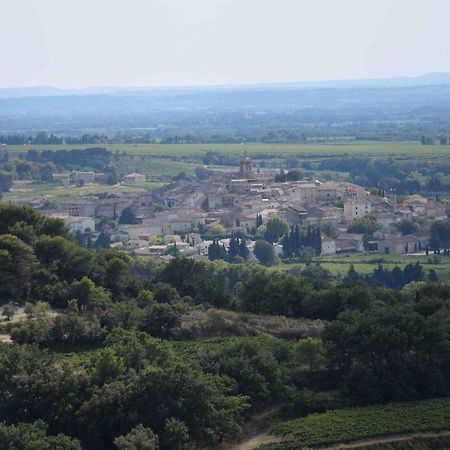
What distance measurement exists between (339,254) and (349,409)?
3656 cm

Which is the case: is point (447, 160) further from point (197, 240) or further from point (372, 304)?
point (372, 304)

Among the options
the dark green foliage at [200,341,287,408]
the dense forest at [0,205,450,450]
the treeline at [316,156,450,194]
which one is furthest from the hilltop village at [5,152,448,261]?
the dark green foliage at [200,341,287,408]

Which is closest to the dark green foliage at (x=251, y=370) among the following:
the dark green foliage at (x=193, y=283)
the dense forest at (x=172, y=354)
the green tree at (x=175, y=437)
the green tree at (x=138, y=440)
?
the dense forest at (x=172, y=354)

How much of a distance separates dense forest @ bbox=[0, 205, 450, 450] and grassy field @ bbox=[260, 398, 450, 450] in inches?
23.6

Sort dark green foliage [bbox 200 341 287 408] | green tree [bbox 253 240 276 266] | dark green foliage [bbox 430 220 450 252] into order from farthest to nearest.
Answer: dark green foliage [bbox 430 220 450 252] < green tree [bbox 253 240 276 266] < dark green foliage [bbox 200 341 287 408]

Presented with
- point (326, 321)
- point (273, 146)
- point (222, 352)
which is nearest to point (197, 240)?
point (326, 321)

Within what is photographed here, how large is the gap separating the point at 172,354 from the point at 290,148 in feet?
310

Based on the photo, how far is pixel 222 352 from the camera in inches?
986

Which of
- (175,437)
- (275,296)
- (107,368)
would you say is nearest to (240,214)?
(275,296)

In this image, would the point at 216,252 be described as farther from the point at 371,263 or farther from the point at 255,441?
the point at 255,441

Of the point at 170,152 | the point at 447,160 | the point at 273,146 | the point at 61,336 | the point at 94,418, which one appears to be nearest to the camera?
the point at 94,418

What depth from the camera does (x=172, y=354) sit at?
2458 centimetres

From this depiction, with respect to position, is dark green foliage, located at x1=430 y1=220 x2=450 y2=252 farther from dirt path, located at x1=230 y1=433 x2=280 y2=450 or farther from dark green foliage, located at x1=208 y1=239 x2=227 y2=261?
dirt path, located at x1=230 y1=433 x2=280 y2=450

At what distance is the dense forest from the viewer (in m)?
21.9
